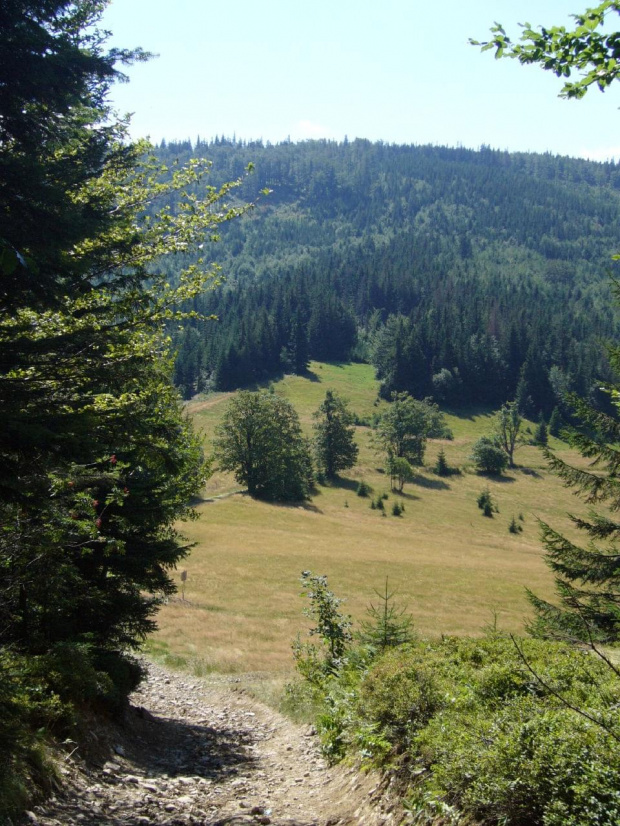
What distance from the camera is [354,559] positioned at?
1917 inches

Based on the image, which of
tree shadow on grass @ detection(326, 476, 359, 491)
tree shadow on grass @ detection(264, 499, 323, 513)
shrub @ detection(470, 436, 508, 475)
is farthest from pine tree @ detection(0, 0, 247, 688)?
shrub @ detection(470, 436, 508, 475)

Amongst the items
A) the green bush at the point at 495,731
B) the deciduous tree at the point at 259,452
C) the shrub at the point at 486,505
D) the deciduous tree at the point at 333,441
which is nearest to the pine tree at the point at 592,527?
the green bush at the point at 495,731

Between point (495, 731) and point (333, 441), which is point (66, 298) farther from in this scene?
point (333, 441)

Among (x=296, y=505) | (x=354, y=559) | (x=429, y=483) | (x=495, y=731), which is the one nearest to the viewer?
(x=495, y=731)

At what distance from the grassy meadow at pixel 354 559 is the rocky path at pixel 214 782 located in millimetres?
5179

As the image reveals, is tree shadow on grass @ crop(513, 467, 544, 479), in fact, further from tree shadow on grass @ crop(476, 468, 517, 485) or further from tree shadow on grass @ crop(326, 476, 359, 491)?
tree shadow on grass @ crop(326, 476, 359, 491)

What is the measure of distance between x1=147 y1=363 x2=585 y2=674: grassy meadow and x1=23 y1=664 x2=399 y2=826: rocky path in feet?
17.0

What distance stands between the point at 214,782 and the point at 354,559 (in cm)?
3970

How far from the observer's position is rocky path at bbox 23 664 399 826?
726 centimetres

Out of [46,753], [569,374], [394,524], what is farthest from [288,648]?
[569,374]

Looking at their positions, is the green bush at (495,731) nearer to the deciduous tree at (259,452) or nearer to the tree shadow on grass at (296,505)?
the tree shadow on grass at (296,505)

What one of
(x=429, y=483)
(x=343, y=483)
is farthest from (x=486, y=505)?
(x=343, y=483)

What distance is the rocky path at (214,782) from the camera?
726 centimetres

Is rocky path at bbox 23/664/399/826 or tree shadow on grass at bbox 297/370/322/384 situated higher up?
tree shadow on grass at bbox 297/370/322/384
